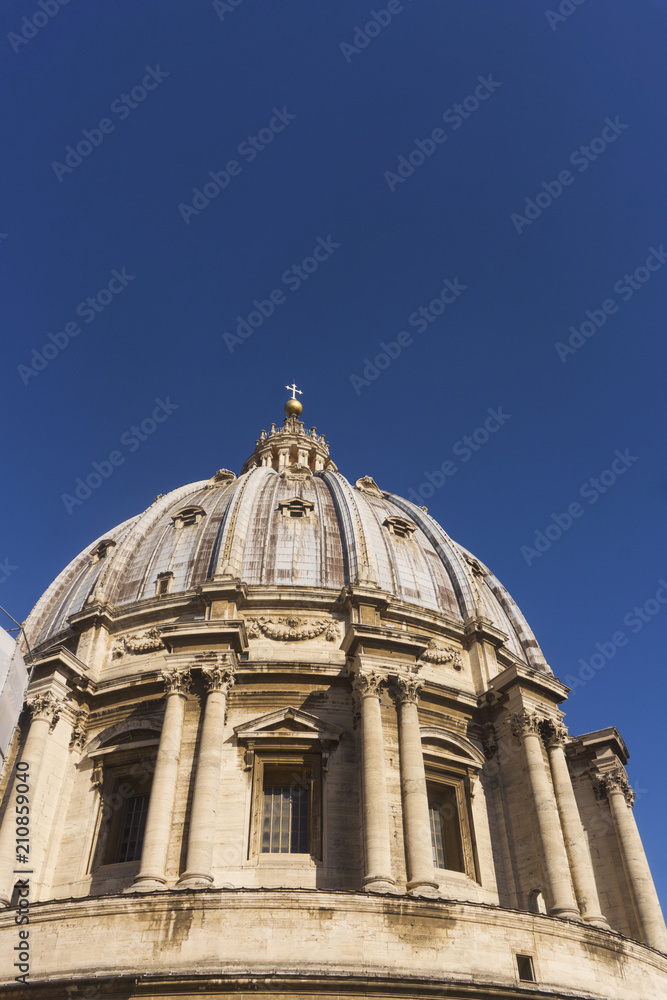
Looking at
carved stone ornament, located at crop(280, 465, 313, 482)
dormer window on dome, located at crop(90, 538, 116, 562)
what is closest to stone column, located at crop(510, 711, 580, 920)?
carved stone ornament, located at crop(280, 465, 313, 482)

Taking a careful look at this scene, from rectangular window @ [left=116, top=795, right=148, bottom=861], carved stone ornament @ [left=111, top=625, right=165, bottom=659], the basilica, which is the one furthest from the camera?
carved stone ornament @ [left=111, top=625, right=165, bottom=659]

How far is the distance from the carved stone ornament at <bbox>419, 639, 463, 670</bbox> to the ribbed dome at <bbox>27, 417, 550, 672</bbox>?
2.42m

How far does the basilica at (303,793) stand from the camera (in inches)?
721

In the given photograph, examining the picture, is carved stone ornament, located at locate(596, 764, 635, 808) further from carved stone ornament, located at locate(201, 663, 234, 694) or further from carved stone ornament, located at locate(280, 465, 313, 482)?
carved stone ornament, located at locate(280, 465, 313, 482)

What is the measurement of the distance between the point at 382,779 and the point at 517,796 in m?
6.51

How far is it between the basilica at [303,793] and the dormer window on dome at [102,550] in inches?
54.1

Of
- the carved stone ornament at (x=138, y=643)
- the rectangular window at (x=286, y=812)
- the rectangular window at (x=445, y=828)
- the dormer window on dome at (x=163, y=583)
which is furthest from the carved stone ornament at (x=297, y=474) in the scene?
the rectangular window at (x=445, y=828)

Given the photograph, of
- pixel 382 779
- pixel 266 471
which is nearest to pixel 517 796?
pixel 382 779

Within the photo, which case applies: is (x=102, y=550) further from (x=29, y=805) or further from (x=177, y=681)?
(x=29, y=805)

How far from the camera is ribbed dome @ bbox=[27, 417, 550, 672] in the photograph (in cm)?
3547

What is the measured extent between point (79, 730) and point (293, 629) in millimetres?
8684

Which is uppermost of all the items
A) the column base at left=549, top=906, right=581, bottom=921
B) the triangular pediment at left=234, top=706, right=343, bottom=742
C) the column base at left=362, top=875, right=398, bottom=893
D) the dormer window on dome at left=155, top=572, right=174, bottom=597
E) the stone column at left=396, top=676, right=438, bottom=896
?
the dormer window on dome at left=155, top=572, right=174, bottom=597

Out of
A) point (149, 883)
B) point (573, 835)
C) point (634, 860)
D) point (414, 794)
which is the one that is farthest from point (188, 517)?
point (634, 860)

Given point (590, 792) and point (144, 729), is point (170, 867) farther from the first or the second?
point (590, 792)
